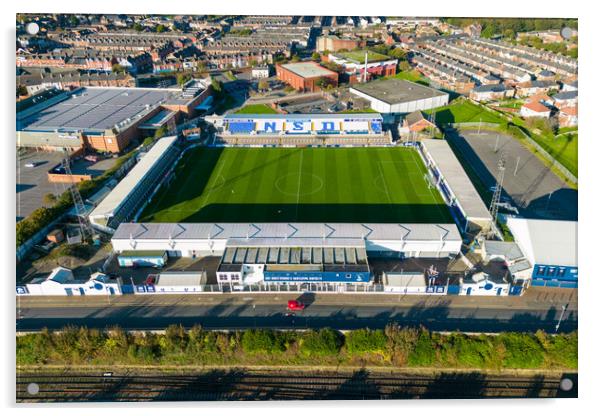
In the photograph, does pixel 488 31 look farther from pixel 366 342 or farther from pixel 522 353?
pixel 366 342

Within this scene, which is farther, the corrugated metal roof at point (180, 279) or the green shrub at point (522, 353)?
the corrugated metal roof at point (180, 279)

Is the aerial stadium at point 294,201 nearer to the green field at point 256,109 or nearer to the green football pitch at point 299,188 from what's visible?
the green football pitch at point 299,188

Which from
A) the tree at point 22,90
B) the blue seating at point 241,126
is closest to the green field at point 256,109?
the blue seating at point 241,126

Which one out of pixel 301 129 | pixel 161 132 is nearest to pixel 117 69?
pixel 161 132

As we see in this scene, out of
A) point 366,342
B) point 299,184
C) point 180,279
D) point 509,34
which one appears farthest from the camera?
point 509,34

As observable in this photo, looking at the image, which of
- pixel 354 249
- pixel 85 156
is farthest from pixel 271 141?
pixel 354 249

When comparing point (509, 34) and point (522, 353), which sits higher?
point (509, 34)
